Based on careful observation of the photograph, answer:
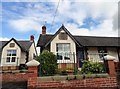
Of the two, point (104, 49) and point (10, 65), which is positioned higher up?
point (104, 49)

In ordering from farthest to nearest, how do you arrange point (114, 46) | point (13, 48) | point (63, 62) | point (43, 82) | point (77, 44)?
point (13, 48)
point (114, 46)
point (77, 44)
point (63, 62)
point (43, 82)

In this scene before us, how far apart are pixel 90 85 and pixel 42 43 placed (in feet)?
36.3

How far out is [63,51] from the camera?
15.6m

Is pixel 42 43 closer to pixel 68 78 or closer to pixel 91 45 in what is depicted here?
pixel 91 45

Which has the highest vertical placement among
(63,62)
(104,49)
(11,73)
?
(104,49)

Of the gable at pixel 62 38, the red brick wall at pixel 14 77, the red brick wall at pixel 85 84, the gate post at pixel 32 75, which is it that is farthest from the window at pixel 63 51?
the gate post at pixel 32 75

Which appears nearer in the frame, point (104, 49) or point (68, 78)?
point (68, 78)

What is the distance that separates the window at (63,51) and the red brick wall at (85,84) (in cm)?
850

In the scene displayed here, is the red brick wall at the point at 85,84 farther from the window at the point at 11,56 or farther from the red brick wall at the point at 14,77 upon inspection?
the window at the point at 11,56

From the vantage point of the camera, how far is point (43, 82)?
6270 millimetres

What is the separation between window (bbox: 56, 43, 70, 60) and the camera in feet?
49.5

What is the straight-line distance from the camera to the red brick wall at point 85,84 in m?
6.26

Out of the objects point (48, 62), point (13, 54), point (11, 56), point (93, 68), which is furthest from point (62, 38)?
point (93, 68)

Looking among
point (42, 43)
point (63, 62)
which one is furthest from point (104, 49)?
point (42, 43)
